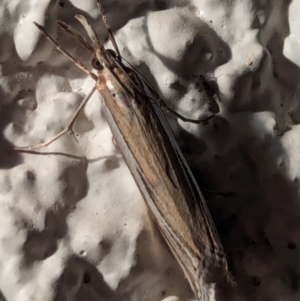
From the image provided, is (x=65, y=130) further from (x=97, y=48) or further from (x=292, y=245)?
(x=292, y=245)

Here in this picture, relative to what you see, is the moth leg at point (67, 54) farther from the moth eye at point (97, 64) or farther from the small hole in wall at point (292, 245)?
the small hole in wall at point (292, 245)

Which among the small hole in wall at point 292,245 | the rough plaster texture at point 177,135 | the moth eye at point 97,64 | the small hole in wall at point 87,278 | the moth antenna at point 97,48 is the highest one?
the moth antenna at point 97,48

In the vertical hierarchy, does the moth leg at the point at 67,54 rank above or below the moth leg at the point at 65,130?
above

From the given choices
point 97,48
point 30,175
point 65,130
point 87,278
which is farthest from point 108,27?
point 87,278

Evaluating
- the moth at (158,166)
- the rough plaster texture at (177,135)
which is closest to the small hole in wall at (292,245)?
the rough plaster texture at (177,135)

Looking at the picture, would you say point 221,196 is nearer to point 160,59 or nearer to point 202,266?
point 202,266

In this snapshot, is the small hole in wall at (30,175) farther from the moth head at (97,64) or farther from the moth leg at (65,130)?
the moth head at (97,64)

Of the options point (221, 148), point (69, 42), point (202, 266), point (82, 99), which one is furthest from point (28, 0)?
point (202, 266)

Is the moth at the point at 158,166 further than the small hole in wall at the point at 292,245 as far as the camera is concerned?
No
